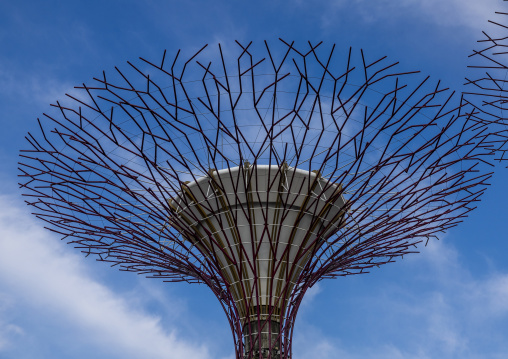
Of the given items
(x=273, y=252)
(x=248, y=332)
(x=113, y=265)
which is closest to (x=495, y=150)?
(x=273, y=252)

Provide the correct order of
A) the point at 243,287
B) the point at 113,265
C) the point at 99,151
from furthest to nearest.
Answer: the point at 113,265 < the point at 243,287 < the point at 99,151

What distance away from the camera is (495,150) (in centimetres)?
2467

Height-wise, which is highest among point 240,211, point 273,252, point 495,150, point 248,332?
point 495,150

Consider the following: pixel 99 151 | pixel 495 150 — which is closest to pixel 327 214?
pixel 495 150

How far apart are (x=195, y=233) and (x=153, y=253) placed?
2.10 meters

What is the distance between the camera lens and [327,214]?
2466cm

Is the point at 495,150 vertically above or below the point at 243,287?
above

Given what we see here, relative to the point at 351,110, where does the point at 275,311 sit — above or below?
below

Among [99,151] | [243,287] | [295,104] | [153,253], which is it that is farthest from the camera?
[153,253]

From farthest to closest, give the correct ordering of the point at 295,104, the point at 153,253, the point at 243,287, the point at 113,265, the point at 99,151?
1. the point at 113,265
2. the point at 153,253
3. the point at 243,287
4. the point at 99,151
5. the point at 295,104

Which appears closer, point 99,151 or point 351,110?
point 351,110

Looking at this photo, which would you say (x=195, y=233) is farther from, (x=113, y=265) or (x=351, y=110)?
(x=351, y=110)

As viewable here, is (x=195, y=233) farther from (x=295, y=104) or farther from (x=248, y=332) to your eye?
(x=295, y=104)

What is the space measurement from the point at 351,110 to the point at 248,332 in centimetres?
849
